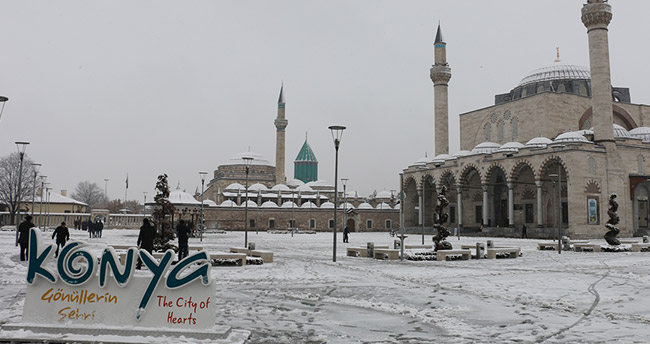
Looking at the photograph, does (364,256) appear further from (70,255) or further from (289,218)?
(289,218)

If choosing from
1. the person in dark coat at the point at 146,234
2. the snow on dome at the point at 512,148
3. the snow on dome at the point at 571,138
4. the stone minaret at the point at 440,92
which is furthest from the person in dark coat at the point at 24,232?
the stone minaret at the point at 440,92

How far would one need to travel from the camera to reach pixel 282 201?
65.6m

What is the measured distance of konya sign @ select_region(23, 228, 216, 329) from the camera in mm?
5590

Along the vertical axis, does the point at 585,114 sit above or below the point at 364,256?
above

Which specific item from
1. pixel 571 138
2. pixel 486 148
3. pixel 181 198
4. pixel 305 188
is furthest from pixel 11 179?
pixel 571 138

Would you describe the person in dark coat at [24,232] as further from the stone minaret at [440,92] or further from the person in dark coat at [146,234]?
the stone minaret at [440,92]

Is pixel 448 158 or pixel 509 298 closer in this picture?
pixel 509 298

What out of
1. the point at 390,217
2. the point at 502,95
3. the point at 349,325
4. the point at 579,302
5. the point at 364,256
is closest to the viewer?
the point at 349,325

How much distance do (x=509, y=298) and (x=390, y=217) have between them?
171ft

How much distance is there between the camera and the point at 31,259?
18.9 feet

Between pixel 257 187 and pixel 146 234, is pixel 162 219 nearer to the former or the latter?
pixel 146 234

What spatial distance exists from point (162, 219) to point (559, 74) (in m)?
44.7

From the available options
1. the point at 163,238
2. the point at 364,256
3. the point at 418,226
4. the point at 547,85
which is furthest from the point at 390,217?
the point at 163,238

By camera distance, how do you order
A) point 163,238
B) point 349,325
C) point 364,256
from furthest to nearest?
point 364,256, point 163,238, point 349,325
